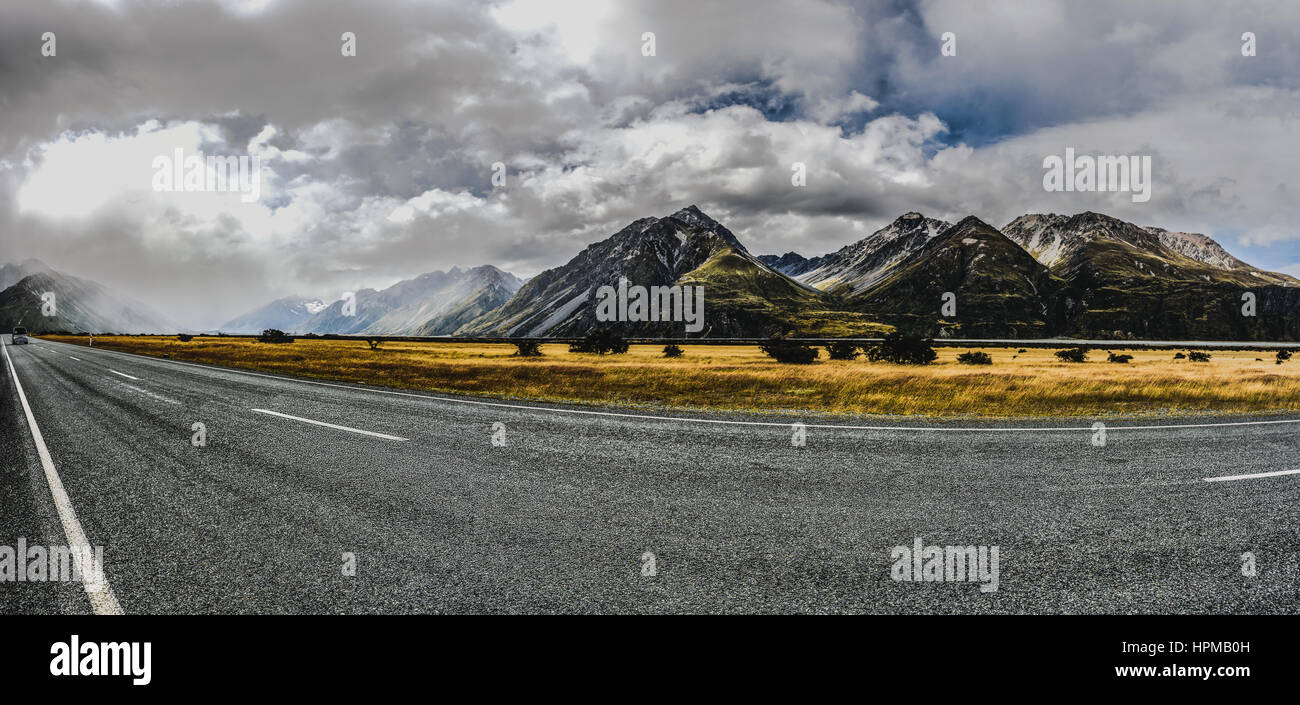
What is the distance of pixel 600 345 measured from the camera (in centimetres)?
5738

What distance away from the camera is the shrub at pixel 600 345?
56469 millimetres

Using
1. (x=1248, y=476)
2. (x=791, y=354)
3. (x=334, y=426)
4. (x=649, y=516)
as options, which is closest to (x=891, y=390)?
(x=1248, y=476)

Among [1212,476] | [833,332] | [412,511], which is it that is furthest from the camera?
[833,332]

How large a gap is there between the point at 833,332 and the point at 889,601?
196949 millimetres

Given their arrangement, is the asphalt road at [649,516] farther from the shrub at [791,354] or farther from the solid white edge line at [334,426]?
the shrub at [791,354]

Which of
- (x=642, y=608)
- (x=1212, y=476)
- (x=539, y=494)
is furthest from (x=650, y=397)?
(x=642, y=608)

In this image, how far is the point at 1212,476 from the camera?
Answer: 7.11 m

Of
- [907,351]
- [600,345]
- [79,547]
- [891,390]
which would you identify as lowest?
[79,547]

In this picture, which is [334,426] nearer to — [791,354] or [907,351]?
[791,354]

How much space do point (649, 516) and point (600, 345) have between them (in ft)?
172
